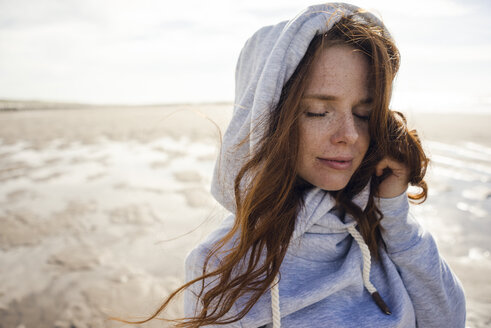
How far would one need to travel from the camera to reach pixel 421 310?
51.6 inches

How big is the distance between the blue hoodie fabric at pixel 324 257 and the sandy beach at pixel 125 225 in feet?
0.97

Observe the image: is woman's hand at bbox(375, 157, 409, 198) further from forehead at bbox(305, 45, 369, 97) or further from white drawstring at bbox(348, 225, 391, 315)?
forehead at bbox(305, 45, 369, 97)

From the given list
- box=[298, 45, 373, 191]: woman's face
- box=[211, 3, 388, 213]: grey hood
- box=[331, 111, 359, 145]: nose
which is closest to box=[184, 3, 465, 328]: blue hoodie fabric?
box=[211, 3, 388, 213]: grey hood

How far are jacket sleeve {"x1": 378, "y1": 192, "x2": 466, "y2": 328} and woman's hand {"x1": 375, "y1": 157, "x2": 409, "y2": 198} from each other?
3 centimetres

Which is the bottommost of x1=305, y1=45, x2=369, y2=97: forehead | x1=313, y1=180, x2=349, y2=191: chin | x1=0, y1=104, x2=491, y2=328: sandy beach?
x1=0, y1=104, x2=491, y2=328: sandy beach

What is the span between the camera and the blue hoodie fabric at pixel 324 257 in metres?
1.13

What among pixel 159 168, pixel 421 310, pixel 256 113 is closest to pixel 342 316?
pixel 421 310

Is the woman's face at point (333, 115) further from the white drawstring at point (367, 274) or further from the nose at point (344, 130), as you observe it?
the white drawstring at point (367, 274)

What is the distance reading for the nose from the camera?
3.68 ft

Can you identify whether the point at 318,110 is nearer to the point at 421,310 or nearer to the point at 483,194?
the point at 421,310

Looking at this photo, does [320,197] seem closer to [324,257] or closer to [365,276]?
[324,257]

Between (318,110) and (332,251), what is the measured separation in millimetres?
672

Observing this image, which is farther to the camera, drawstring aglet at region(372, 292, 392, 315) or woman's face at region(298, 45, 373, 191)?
drawstring aglet at region(372, 292, 392, 315)

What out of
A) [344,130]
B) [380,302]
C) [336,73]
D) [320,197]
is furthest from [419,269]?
[336,73]
